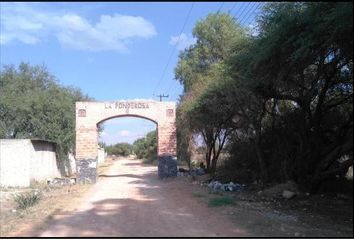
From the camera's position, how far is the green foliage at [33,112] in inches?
1193

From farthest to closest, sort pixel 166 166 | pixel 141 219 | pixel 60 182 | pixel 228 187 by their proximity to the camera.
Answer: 1. pixel 166 166
2. pixel 60 182
3. pixel 228 187
4. pixel 141 219

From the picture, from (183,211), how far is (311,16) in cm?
705

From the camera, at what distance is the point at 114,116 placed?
32938 mm

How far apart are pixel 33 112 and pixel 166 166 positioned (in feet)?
29.5

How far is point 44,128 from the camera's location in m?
34.0

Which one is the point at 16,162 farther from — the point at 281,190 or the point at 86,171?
the point at 281,190

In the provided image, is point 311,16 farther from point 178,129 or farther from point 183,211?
point 178,129

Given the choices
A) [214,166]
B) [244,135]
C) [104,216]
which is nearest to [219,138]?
[214,166]

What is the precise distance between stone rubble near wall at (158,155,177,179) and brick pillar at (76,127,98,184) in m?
4.16

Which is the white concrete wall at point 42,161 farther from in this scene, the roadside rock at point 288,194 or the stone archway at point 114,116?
the roadside rock at point 288,194

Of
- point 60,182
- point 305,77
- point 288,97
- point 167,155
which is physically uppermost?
point 305,77

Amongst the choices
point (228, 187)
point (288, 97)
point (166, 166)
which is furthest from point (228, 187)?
point (166, 166)

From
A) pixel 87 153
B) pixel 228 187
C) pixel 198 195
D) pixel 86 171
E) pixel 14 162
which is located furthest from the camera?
pixel 87 153

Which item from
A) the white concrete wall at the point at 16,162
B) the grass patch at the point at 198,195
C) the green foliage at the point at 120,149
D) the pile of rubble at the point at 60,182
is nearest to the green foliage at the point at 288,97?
the grass patch at the point at 198,195
